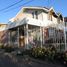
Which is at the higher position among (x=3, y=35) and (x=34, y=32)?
(x=34, y=32)

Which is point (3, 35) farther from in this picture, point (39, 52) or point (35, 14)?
point (39, 52)

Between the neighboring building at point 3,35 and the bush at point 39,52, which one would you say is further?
the neighboring building at point 3,35

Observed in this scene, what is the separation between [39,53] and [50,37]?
7.93 meters

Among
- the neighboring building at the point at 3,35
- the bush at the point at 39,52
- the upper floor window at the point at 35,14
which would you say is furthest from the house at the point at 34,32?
the bush at the point at 39,52

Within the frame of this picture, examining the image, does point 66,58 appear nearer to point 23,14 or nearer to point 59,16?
point 23,14

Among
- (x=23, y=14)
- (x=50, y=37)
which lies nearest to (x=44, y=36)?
(x=50, y=37)

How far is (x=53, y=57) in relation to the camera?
17828mm

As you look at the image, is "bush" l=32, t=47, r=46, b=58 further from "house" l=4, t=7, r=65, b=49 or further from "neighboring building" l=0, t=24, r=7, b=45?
"neighboring building" l=0, t=24, r=7, b=45

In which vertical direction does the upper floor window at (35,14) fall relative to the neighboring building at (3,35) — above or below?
above

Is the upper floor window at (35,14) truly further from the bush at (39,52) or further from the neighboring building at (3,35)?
the bush at (39,52)

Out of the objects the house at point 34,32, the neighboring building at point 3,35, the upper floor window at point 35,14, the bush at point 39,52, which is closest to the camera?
the bush at point 39,52

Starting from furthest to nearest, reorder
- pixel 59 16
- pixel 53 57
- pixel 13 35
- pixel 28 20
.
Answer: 1. pixel 59 16
2. pixel 13 35
3. pixel 28 20
4. pixel 53 57

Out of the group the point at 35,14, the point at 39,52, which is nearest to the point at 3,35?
the point at 35,14

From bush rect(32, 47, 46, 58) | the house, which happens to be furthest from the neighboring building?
bush rect(32, 47, 46, 58)
